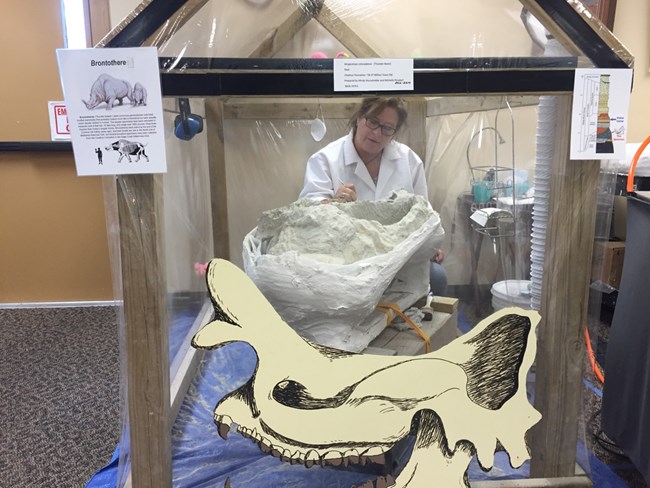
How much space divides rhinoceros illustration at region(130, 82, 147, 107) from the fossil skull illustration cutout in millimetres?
263

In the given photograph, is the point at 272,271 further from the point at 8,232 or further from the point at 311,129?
the point at 8,232

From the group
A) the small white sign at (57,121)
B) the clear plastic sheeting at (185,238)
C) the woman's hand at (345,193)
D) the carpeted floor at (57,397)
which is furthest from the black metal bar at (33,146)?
the woman's hand at (345,193)

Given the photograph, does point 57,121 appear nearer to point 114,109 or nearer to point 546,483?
point 114,109

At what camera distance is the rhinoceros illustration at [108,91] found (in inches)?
28.7

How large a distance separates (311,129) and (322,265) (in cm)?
32

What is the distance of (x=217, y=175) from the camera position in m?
1.18

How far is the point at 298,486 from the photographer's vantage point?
1.03 metres

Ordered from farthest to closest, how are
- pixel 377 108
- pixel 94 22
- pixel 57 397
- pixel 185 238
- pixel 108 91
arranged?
pixel 94 22, pixel 57 397, pixel 185 238, pixel 377 108, pixel 108 91

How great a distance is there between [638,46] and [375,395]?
90.3 inches

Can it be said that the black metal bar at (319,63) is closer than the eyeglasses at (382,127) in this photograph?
Yes

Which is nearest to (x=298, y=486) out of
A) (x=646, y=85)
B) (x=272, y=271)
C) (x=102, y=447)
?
(x=272, y=271)

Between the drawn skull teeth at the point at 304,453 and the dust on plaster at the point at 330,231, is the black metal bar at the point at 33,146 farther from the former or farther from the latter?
the drawn skull teeth at the point at 304,453

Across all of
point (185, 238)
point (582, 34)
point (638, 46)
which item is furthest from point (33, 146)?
point (638, 46)

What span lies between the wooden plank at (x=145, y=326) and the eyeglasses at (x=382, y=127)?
1.25 feet
